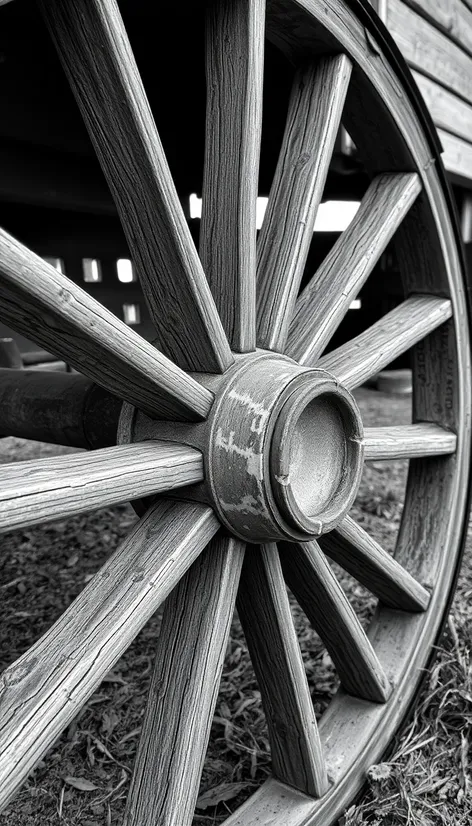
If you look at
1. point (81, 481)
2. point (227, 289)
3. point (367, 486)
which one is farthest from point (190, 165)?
point (367, 486)

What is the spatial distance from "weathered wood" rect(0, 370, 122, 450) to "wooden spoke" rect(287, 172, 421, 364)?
365mm

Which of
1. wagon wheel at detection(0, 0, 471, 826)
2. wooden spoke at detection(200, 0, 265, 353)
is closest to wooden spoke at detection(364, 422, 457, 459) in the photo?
wagon wheel at detection(0, 0, 471, 826)

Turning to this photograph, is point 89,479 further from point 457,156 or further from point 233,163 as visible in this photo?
point 457,156

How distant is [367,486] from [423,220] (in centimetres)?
186

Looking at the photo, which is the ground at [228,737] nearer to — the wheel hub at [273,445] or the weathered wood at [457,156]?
the wheel hub at [273,445]

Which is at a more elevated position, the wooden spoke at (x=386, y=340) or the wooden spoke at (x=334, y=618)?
the wooden spoke at (x=386, y=340)

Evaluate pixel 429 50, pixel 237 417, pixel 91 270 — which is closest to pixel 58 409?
pixel 237 417

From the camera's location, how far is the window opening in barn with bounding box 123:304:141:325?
2.52 metres

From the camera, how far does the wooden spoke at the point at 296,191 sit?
3.98 feet

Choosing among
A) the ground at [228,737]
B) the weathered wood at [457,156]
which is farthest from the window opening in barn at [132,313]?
the weathered wood at [457,156]

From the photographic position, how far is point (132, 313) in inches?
101

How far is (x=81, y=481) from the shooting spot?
87 cm

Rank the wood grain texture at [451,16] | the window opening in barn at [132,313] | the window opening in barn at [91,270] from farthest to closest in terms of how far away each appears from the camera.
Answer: the window opening in barn at [132,313] < the window opening in barn at [91,270] < the wood grain texture at [451,16]

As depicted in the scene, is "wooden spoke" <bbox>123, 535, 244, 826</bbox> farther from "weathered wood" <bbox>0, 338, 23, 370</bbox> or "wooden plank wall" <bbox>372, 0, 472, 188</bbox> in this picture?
"wooden plank wall" <bbox>372, 0, 472, 188</bbox>
